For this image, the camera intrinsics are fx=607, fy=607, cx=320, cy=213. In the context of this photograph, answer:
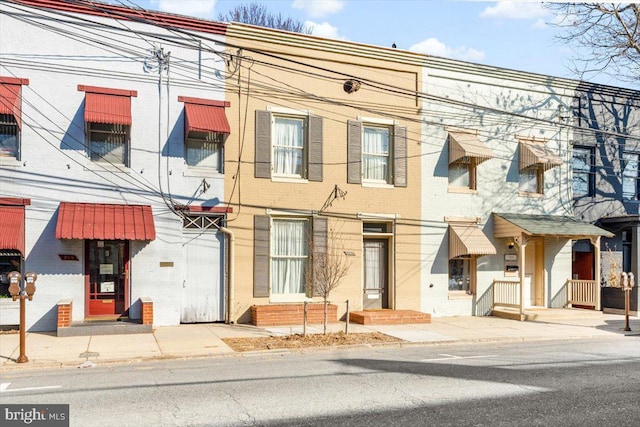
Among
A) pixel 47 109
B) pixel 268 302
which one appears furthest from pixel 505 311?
pixel 47 109

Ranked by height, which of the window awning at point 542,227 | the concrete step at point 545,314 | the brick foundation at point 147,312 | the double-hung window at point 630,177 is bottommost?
the concrete step at point 545,314

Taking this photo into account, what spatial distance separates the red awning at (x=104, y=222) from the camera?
14273 millimetres

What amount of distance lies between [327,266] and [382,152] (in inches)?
196

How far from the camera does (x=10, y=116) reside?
1472 centimetres

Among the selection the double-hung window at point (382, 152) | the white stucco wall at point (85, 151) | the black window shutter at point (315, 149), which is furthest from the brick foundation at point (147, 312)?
the double-hung window at point (382, 152)

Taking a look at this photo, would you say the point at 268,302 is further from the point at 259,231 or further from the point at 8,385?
the point at 8,385

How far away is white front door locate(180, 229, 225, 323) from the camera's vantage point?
16156 mm

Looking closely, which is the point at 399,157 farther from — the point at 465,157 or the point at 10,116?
the point at 10,116

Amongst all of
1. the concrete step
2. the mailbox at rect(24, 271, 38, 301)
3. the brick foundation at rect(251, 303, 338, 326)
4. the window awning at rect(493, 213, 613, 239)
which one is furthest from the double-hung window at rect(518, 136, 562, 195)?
the mailbox at rect(24, 271, 38, 301)

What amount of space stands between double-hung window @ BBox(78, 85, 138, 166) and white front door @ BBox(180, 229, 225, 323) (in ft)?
9.10

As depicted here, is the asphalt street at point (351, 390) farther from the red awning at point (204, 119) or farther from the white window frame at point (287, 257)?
the red awning at point (204, 119)

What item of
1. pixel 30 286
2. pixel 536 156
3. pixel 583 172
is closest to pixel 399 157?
pixel 536 156

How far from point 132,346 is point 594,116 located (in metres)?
17.5

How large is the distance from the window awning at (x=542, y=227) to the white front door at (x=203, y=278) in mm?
9107
